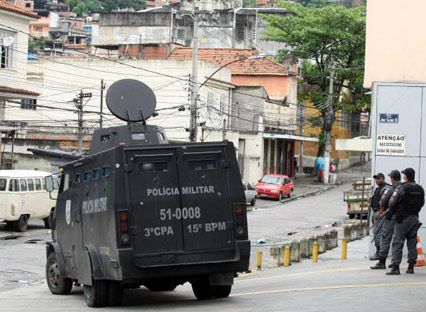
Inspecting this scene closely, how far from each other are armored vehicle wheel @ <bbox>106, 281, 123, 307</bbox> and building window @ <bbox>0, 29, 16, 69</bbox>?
33382mm

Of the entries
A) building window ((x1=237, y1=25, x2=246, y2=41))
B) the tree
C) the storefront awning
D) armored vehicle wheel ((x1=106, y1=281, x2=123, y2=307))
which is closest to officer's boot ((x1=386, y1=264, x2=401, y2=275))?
armored vehicle wheel ((x1=106, y1=281, x2=123, y2=307))

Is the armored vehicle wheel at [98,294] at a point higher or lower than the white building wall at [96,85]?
lower

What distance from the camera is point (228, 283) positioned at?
17.1 metres

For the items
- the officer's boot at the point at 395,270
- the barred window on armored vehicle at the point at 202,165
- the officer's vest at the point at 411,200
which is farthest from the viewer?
the officer's boot at the point at 395,270

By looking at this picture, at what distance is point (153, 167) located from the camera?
1652 cm

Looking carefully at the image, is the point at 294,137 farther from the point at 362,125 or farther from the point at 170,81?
the point at 362,125

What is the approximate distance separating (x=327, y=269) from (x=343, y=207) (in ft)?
114

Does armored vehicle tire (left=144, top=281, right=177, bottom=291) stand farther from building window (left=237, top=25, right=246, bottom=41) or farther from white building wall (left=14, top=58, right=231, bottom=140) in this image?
building window (left=237, top=25, right=246, bottom=41)

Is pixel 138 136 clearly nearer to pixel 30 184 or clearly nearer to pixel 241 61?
pixel 30 184

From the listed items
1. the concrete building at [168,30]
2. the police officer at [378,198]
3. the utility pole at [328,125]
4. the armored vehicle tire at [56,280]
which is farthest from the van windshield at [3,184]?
the concrete building at [168,30]

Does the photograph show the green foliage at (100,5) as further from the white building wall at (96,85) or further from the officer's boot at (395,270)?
the officer's boot at (395,270)

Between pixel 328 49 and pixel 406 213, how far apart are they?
5975 cm

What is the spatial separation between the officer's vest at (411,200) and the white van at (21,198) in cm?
2003

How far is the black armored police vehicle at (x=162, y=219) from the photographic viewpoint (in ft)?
53.4
